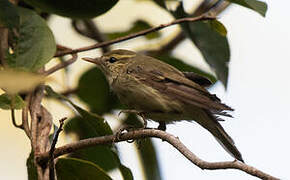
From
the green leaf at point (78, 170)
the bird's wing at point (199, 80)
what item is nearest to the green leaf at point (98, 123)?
the green leaf at point (78, 170)

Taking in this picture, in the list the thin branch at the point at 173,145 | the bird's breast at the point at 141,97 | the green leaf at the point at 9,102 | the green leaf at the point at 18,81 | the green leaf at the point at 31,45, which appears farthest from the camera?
the bird's breast at the point at 141,97

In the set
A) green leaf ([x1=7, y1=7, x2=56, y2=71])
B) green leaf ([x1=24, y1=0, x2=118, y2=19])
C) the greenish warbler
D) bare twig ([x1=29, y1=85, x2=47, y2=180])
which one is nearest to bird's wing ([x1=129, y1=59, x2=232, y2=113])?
the greenish warbler

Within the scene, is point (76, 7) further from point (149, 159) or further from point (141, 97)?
point (149, 159)

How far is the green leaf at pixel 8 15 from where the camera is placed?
2.94 metres

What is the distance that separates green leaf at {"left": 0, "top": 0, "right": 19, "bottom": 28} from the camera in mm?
2941

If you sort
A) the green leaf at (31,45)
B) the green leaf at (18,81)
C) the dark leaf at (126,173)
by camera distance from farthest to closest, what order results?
the dark leaf at (126,173) < the green leaf at (31,45) < the green leaf at (18,81)

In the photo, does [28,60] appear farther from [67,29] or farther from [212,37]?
[67,29]

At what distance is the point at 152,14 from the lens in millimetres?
5598

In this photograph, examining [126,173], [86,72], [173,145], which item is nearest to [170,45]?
[86,72]

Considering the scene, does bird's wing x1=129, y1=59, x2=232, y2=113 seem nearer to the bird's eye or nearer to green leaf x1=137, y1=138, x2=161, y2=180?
the bird's eye

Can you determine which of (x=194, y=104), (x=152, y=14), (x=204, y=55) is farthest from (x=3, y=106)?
(x=152, y=14)

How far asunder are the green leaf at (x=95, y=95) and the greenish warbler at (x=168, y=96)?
1.37ft

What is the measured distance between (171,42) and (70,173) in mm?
1881

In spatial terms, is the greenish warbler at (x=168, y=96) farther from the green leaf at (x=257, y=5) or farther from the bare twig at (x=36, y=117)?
the bare twig at (x=36, y=117)
